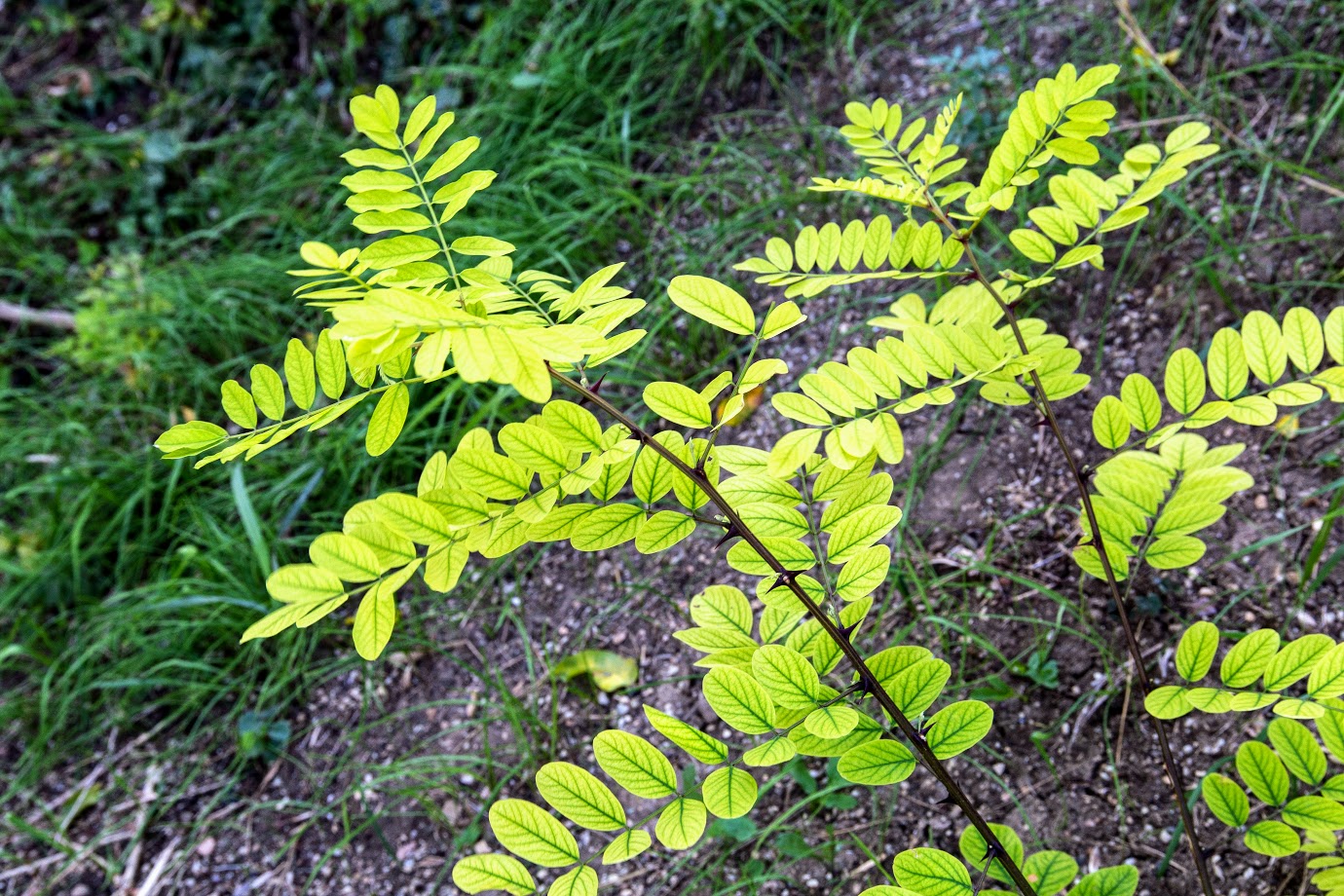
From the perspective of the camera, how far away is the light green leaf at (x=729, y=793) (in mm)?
893

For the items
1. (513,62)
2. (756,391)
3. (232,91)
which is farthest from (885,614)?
(232,91)

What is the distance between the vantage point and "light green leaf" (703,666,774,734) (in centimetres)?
90

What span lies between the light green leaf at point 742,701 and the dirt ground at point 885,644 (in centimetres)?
87

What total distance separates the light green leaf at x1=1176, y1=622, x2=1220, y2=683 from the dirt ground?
0.52m

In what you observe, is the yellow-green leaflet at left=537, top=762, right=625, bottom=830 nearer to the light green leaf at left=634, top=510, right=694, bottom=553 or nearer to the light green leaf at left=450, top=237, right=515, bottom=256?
the light green leaf at left=634, top=510, right=694, bottom=553

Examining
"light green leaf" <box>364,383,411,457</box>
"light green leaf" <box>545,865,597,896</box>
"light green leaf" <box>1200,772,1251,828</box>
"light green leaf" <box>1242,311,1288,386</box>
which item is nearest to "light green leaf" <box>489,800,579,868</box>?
"light green leaf" <box>545,865,597,896</box>

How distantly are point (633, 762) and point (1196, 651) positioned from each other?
62cm

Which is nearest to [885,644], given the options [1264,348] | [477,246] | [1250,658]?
[1250,658]

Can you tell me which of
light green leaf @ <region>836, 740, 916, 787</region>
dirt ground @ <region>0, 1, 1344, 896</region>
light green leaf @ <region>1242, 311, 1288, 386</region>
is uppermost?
light green leaf @ <region>1242, 311, 1288, 386</region>

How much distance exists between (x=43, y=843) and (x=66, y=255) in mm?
2453

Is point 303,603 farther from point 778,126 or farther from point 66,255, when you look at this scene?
point 66,255

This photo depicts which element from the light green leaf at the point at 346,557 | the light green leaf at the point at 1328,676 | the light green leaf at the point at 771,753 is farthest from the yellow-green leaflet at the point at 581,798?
the light green leaf at the point at 1328,676

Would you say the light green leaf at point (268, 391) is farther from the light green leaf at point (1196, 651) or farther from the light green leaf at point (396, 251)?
the light green leaf at point (1196, 651)

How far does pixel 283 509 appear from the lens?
269 centimetres
